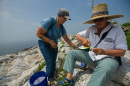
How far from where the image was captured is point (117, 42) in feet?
6.56

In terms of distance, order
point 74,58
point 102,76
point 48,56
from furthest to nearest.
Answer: point 48,56
point 74,58
point 102,76

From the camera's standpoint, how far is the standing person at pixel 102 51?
1.71 metres

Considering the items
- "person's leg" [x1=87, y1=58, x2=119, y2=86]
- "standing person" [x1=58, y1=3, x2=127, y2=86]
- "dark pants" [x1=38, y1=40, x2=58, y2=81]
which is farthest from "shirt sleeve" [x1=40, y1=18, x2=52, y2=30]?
"person's leg" [x1=87, y1=58, x2=119, y2=86]

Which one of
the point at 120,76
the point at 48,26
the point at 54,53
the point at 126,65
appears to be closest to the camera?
the point at 120,76

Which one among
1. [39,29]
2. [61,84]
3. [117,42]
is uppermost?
[39,29]

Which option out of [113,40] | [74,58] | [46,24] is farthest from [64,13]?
[113,40]

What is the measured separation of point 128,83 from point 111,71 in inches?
33.2

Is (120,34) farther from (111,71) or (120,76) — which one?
(120,76)

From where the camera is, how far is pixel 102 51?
1911 mm

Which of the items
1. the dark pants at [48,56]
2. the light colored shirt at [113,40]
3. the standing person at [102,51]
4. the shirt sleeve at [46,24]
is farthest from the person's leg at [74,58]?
the shirt sleeve at [46,24]

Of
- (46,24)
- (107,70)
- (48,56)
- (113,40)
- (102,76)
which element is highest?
(46,24)

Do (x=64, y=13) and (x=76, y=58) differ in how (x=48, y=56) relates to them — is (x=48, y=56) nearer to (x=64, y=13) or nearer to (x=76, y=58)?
(x=76, y=58)

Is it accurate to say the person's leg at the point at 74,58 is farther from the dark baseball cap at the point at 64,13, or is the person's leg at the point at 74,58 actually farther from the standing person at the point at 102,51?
the dark baseball cap at the point at 64,13

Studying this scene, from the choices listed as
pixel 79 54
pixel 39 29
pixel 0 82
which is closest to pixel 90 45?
pixel 79 54
